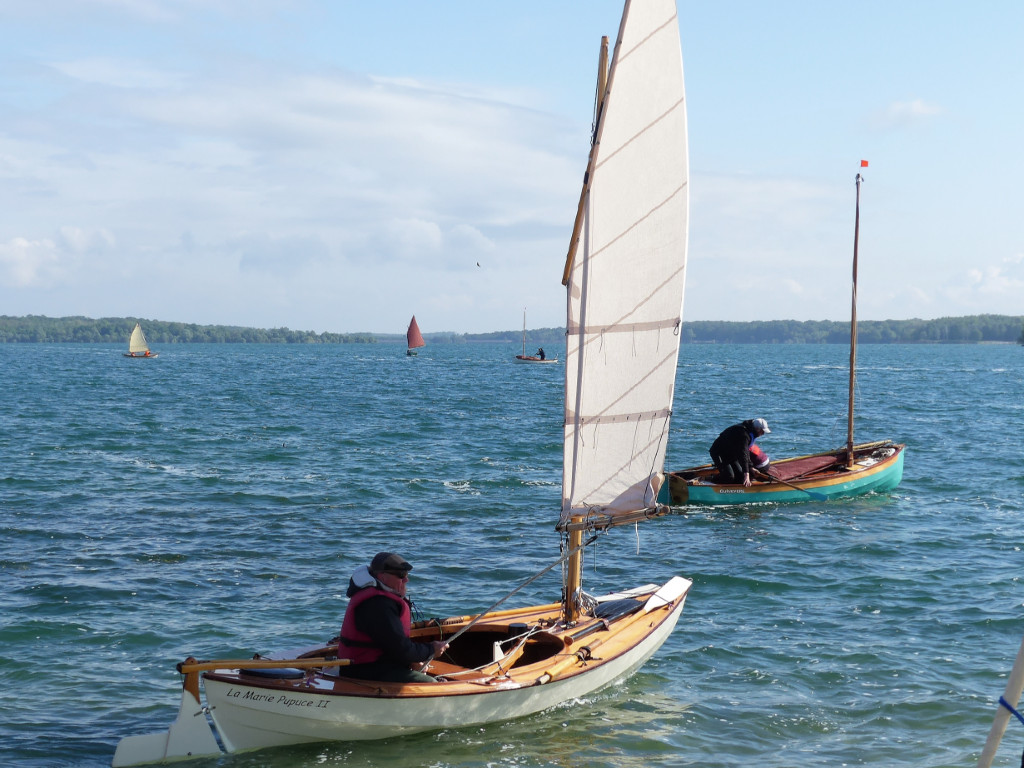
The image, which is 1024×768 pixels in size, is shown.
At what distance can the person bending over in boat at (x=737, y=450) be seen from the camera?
2516 centimetres

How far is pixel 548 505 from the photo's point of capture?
25797 mm

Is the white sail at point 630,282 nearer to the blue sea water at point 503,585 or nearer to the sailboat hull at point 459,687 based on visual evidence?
the sailboat hull at point 459,687

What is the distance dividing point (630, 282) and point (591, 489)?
2739 millimetres

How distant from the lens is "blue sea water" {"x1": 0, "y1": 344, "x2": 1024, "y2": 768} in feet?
37.7

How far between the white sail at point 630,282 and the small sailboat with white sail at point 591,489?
18mm

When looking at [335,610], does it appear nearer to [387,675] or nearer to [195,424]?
[387,675]

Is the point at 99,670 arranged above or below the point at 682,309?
below

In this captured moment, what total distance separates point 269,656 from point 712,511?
52.9 feet

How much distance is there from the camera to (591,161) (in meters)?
Answer: 11.0

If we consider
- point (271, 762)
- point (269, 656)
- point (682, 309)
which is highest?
point (682, 309)

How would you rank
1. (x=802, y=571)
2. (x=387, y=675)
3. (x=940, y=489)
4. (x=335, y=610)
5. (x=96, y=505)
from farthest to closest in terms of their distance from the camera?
(x=940, y=489), (x=96, y=505), (x=802, y=571), (x=335, y=610), (x=387, y=675)

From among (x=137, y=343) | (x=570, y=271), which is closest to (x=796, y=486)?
(x=570, y=271)

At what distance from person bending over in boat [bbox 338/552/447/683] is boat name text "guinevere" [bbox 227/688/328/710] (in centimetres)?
49

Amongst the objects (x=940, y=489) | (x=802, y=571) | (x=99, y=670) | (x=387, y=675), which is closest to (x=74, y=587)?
(x=99, y=670)
